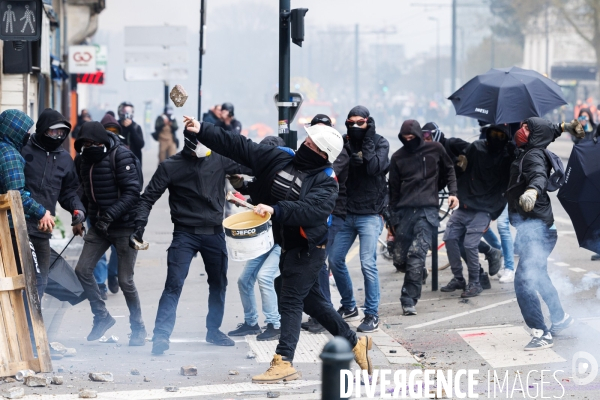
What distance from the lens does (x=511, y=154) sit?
8.56 m

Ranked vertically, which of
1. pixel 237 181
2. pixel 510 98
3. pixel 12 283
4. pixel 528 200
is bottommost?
pixel 12 283

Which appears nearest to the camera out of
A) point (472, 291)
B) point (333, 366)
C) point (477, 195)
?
point (333, 366)

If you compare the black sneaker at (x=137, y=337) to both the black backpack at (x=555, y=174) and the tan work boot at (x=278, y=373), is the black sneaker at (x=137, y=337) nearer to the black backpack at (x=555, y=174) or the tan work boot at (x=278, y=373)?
the tan work boot at (x=278, y=373)

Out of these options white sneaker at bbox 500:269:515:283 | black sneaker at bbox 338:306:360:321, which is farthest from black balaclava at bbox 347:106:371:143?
white sneaker at bbox 500:269:515:283

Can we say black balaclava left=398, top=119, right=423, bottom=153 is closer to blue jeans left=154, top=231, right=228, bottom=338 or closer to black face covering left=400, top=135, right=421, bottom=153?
black face covering left=400, top=135, right=421, bottom=153

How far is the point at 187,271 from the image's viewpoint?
7113 millimetres

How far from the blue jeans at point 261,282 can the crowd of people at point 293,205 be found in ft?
0.04

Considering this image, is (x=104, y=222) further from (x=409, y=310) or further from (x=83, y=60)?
(x=83, y=60)

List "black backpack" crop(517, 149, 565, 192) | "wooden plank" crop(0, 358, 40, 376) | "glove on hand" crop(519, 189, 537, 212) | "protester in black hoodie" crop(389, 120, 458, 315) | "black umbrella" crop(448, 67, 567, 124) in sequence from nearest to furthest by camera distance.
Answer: "wooden plank" crop(0, 358, 40, 376) → "glove on hand" crop(519, 189, 537, 212) → "black backpack" crop(517, 149, 565, 192) → "protester in black hoodie" crop(389, 120, 458, 315) → "black umbrella" crop(448, 67, 567, 124)

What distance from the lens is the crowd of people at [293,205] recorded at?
5957mm

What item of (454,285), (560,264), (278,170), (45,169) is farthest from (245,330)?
(560,264)

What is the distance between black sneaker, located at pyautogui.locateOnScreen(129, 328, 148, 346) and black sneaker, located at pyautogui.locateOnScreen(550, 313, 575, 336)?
3089 mm

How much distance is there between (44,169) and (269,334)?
216 cm

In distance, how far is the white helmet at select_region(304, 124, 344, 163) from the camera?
5785mm
